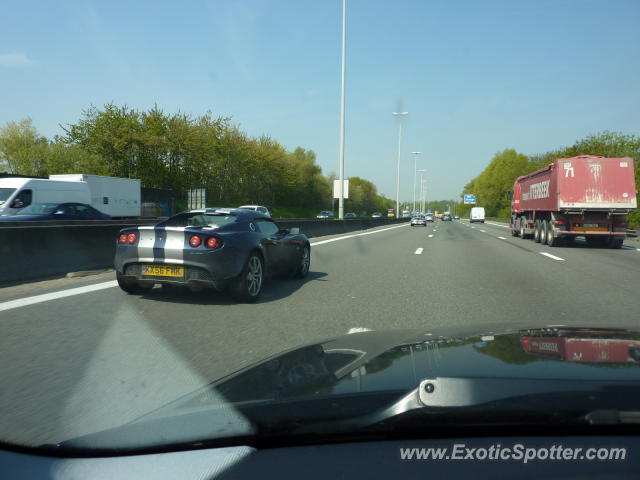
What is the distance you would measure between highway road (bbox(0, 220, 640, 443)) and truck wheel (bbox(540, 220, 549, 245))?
10.2m

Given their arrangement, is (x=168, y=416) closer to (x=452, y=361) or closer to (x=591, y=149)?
(x=452, y=361)

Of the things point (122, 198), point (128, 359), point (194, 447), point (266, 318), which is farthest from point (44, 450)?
point (122, 198)

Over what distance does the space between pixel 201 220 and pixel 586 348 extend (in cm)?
592

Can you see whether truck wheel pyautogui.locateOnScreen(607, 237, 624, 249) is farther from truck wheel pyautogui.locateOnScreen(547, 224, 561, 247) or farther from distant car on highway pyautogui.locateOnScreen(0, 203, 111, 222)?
distant car on highway pyautogui.locateOnScreen(0, 203, 111, 222)

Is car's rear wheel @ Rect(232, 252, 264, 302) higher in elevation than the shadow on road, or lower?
higher

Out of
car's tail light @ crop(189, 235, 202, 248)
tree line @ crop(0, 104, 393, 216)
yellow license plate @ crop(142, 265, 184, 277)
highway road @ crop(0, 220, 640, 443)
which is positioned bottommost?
highway road @ crop(0, 220, 640, 443)

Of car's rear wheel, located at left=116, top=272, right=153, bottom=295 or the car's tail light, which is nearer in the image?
the car's tail light

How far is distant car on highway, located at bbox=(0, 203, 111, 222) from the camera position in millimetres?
15631

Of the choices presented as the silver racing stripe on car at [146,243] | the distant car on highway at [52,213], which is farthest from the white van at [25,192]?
the silver racing stripe on car at [146,243]

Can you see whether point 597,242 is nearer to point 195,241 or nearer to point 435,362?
point 195,241

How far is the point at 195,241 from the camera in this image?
20.5ft

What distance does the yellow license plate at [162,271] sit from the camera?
20.7 ft

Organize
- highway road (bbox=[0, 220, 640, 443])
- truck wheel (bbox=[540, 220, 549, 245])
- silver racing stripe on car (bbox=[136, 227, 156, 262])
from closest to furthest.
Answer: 1. highway road (bbox=[0, 220, 640, 443])
2. silver racing stripe on car (bbox=[136, 227, 156, 262])
3. truck wheel (bbox=[540, 220, 549, 245])

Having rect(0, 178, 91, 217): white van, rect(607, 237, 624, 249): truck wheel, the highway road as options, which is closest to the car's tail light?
the highway road
